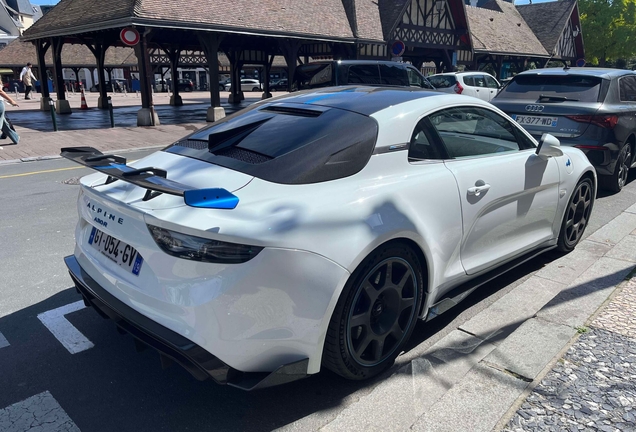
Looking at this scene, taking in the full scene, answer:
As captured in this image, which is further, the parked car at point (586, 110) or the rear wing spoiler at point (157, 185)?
the parked car at point (586, 110)

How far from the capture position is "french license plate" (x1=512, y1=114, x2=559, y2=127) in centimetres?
686

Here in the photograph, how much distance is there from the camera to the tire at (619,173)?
7293 millimetres

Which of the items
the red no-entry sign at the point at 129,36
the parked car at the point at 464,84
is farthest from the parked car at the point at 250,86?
the red no-entry sign at the point at 129,36

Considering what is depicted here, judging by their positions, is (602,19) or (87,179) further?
(602,19)

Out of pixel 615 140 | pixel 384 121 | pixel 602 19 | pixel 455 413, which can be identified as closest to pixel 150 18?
pixel 615 140

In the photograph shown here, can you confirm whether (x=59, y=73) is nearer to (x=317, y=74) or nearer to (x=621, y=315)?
(x=317, y=74)

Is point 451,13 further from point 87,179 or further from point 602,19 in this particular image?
point 87,179

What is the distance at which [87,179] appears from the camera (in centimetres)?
316

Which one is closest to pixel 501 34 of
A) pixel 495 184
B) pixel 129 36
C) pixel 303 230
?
pixel 129 36

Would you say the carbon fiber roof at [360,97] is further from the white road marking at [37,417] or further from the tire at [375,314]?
the white road marking at [37,417]

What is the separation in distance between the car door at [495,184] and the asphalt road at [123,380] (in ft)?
1.67

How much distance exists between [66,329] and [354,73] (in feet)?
41.5

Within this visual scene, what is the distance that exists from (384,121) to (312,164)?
63cm

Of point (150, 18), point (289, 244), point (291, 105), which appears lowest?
point (289, 244)
